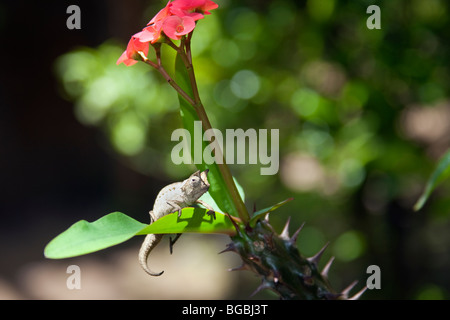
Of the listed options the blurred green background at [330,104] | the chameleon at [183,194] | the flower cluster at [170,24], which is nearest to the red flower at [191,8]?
the flower cluster at [170,24]

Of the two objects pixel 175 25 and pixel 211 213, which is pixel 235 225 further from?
pixel 175 25

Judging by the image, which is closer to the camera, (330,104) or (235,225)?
(235,225)

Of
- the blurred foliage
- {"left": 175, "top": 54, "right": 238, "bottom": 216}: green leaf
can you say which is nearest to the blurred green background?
the blurred foliage

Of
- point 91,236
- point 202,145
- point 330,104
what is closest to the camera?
point 91,236

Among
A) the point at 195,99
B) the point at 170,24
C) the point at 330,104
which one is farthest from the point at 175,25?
the point at 330,104

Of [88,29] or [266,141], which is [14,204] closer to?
[88,29]
